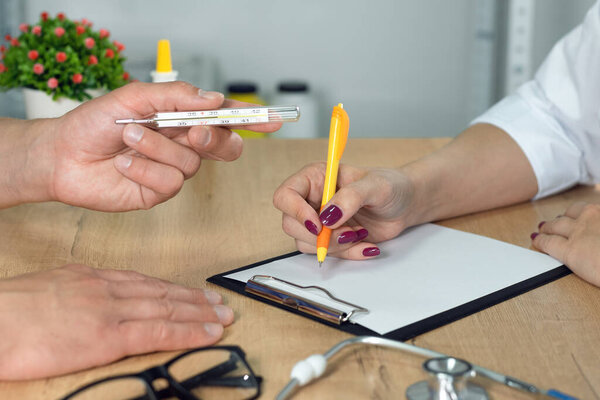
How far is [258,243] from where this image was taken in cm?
→ 89

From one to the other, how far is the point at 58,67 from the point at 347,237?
70cm

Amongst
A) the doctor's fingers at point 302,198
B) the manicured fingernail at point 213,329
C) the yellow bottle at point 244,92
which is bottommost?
the yellow bottle at point 244,92

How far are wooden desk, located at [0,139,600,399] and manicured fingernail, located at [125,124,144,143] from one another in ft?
0.47

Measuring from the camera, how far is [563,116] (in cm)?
112

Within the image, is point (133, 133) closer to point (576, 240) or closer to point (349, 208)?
point (349, 208)

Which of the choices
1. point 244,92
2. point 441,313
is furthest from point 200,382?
point 244,92

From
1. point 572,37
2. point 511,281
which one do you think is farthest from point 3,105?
point 511,281

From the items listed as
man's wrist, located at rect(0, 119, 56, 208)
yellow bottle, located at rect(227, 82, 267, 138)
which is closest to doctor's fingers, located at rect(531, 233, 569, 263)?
man's wrist, located at rect(0, 119, 56, 208)

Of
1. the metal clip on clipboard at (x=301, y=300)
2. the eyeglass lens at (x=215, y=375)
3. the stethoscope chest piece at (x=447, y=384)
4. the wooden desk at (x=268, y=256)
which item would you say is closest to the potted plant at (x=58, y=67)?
the wooden desk at (x=268, y=256)

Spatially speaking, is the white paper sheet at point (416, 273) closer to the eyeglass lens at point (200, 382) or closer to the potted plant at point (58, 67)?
the eyeglass lens at point (200, 382)

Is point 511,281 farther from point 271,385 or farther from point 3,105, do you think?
point 3,105

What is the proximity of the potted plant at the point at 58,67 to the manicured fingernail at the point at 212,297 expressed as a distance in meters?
0.68

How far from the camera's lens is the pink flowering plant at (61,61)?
1231 mm

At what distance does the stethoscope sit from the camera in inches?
20.1
